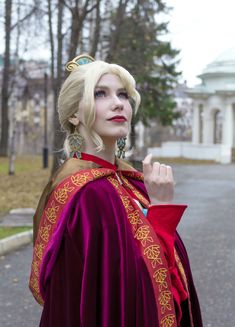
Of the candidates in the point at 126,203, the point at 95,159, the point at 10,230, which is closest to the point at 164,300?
the point at 126,203

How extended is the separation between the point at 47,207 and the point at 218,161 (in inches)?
1281

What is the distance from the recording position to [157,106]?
96.9ft

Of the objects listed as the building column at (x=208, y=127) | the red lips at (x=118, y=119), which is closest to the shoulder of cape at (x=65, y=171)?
the red lips at (x=118, y=119)

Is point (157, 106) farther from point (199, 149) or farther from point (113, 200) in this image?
point (113, 200)

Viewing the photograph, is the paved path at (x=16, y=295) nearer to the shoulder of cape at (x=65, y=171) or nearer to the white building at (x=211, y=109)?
the shoulder of cape at (x=65, y=171)

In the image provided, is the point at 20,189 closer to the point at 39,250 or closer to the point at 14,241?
the point at 14,241

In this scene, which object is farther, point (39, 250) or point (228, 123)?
point (228, 123)

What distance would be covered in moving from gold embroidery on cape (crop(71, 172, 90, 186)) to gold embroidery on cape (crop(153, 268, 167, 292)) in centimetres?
50

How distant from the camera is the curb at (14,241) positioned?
8.03 meters

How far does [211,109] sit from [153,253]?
3782cm

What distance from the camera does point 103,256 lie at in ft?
A: 6.98

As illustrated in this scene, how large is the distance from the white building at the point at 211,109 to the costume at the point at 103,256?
33.8m

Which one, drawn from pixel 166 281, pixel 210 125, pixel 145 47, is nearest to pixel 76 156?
pixel 166 281

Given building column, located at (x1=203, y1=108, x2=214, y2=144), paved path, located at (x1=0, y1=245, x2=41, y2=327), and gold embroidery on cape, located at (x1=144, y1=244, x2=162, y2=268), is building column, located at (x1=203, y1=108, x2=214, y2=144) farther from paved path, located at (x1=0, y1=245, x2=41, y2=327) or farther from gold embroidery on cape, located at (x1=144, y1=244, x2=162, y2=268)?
gold embroidery on cape, located at (x1=144, y1=244, x2=162, y2=268)
